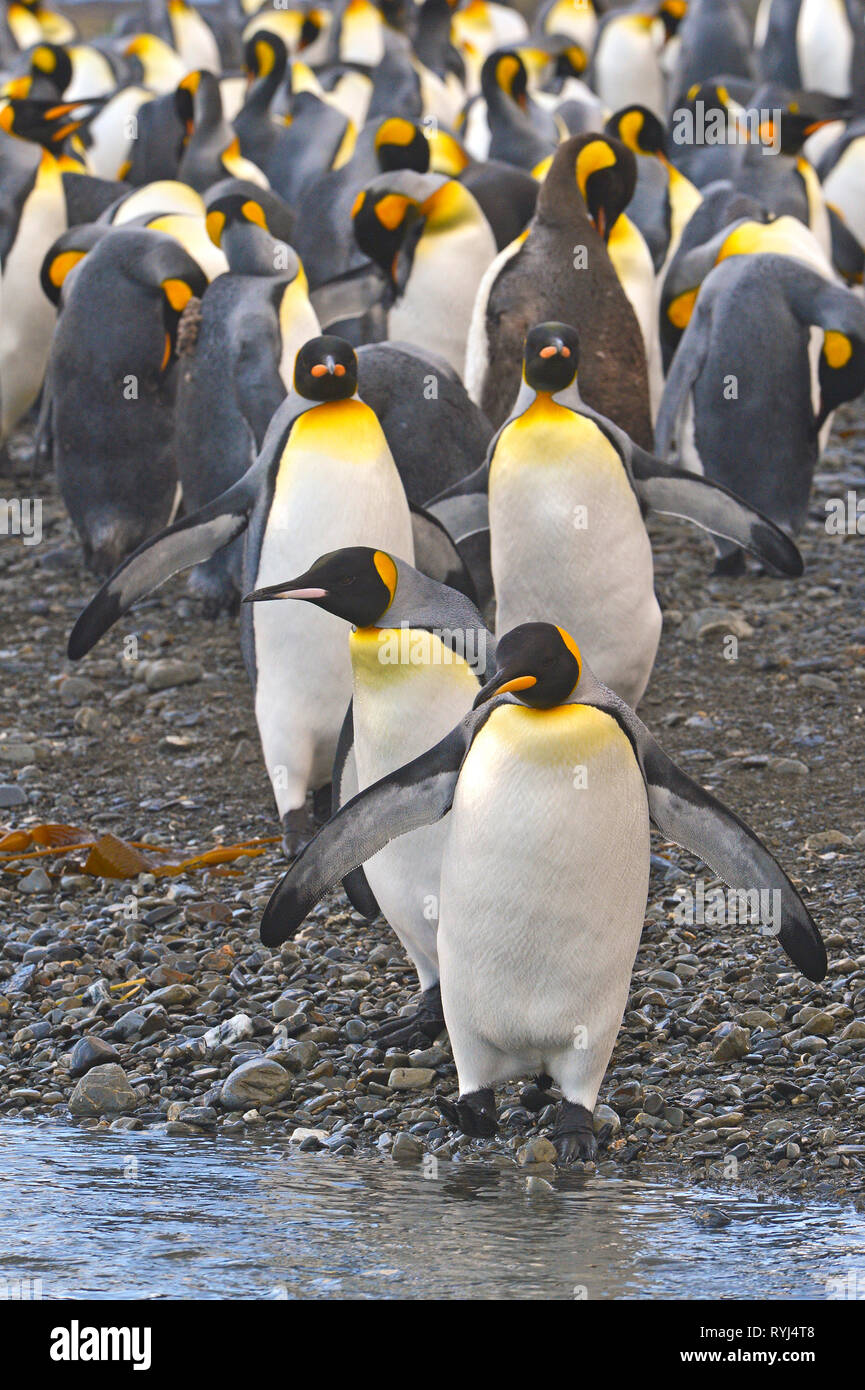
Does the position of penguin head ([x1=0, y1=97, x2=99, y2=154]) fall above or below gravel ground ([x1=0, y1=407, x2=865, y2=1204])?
above

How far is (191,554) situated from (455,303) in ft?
9.64

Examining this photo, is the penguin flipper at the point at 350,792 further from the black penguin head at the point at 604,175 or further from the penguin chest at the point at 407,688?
the black penguin head at the point at 604,175

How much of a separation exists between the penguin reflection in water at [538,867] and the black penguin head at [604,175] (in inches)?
138

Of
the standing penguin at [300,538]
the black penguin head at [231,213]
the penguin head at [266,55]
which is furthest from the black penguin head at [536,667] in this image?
the penguin head at [266,55]

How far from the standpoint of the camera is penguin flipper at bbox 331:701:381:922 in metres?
3.79

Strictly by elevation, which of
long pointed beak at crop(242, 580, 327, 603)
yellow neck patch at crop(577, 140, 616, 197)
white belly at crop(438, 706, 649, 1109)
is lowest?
white belly at crop(438, 706, 649, 1109)

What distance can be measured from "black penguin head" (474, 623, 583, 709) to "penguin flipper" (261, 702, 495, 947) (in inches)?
5.2

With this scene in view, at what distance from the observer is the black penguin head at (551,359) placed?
175 inches

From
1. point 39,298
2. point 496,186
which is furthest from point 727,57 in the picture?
point 39,298

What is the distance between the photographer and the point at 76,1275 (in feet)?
8.02

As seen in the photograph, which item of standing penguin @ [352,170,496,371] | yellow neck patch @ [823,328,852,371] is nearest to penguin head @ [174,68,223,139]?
standing penguin @ [352,170,496,371]

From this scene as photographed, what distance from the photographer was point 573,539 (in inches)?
177

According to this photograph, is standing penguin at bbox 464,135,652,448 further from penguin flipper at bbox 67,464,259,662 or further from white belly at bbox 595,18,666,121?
white belly at bbox 595,18,666,121

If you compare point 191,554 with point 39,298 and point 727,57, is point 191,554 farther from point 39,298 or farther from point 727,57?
point 727,57
